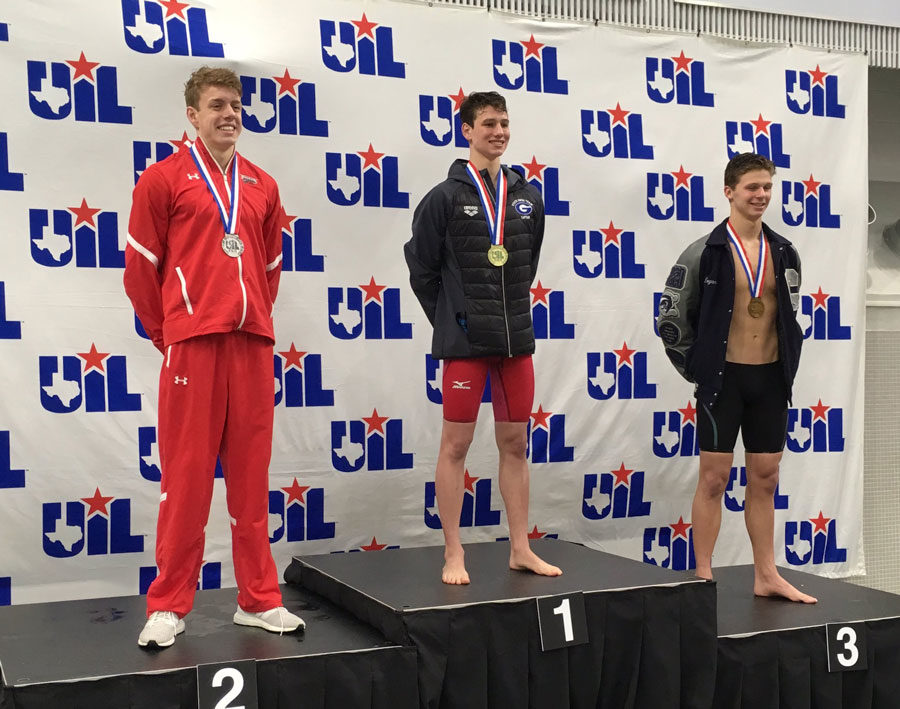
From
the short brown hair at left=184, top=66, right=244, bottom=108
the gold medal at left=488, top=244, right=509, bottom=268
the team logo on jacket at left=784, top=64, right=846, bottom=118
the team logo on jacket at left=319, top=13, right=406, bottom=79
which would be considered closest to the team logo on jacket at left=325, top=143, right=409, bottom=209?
the team logo on jacket at left=319, top=13, right=406, bottom=79

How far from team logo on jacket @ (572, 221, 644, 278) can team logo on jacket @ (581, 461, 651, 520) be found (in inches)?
36.1

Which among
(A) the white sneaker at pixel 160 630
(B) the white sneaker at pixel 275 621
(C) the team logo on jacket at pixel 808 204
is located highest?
(C) the team logo on jacket at pixel 808 204

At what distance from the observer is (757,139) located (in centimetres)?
507

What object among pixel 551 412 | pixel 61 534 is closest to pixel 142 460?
pixel 61 534

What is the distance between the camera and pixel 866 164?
5.25m

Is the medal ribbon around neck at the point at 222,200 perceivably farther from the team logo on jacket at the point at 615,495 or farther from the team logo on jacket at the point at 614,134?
the team logo on jacket at the point at 615,495

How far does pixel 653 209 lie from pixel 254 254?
2.49 metres

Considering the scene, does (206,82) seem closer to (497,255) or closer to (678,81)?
(497,255)

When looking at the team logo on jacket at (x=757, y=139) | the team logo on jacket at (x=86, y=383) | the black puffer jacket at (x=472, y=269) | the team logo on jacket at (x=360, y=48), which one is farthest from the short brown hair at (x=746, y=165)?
the team logo on jacket at (x=86, y=383)

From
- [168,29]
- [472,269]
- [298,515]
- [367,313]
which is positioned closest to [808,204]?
[367,313]

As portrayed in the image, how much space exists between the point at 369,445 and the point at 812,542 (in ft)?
7.81

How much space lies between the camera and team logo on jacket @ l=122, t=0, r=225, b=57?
13.0 ft

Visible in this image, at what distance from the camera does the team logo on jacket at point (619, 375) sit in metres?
4.75

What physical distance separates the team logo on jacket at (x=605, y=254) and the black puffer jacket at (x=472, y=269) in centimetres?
126
